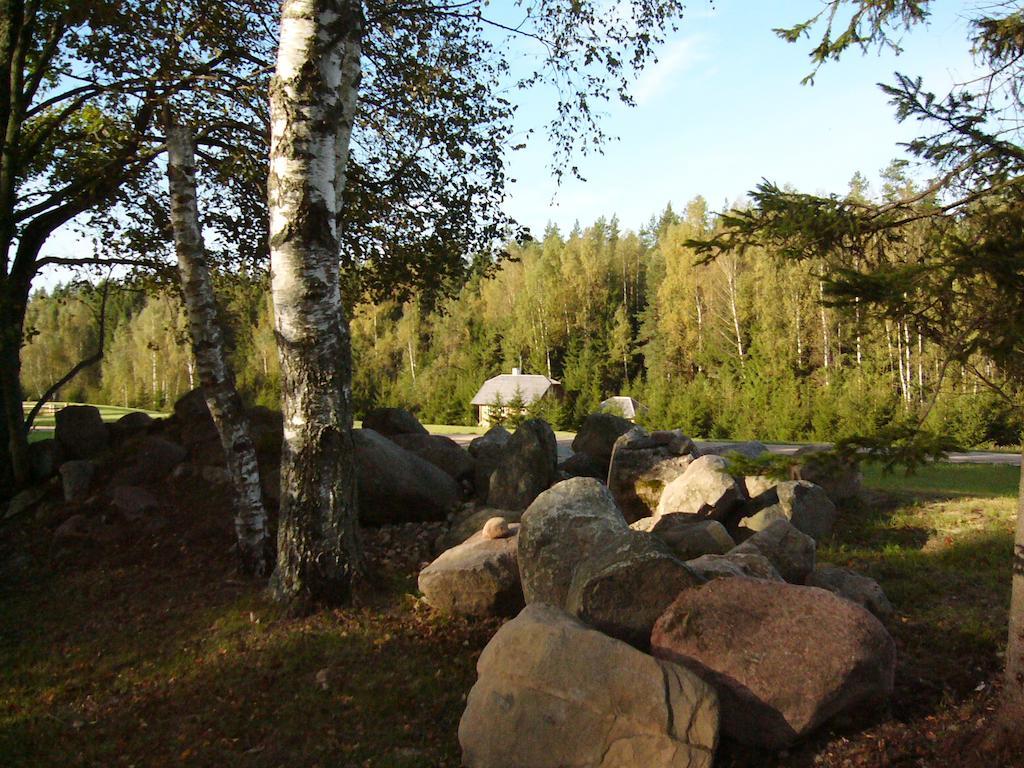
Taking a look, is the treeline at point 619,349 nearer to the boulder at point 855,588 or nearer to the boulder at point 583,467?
the boulder at point 583,467

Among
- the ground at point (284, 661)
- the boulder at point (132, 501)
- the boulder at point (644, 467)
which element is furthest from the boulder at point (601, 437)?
the boulder at point (132, 501)

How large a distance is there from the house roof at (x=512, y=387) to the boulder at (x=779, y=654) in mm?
31993

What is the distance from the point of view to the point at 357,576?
6430mm

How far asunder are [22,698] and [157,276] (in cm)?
838

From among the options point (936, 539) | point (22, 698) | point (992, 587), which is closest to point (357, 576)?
point (22, 698)

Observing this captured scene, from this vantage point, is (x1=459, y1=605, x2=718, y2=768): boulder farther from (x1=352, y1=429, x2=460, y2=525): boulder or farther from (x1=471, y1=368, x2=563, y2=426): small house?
(x1=471, y1=368, x2=563, y2=426): small house

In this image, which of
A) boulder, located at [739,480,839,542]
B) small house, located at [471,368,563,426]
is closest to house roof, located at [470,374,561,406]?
small house, located at [471,368,563,426]

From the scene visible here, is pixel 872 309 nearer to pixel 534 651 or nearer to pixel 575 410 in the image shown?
pixel 534 651

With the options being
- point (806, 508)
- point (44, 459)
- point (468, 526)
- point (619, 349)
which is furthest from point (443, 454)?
point (619, 349)

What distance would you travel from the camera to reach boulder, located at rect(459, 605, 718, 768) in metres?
3.98

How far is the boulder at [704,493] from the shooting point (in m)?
8.39

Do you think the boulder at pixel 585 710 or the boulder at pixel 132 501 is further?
the boulder at pixel 132 501

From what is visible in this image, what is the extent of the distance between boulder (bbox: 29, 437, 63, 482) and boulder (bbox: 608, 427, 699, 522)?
7411mm

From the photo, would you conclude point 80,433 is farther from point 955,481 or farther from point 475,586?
point 955,481
